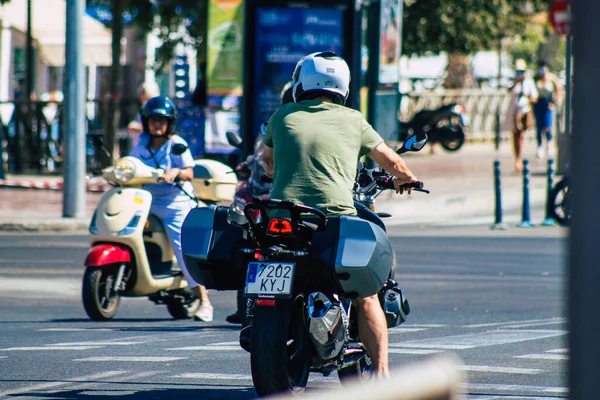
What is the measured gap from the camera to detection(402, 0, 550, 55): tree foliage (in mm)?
29578

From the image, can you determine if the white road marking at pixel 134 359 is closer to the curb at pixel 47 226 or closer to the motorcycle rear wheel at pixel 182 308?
the motorcycle rear wheel at pixel 182 308

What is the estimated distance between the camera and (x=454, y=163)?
1057 inches

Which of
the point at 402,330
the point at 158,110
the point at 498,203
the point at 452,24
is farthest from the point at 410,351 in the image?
the point at 452,24

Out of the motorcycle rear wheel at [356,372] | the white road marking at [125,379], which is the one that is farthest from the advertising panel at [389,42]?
the motorcycle rear wheel at [356,372]

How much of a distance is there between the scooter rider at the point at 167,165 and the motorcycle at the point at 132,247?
9 centimetres

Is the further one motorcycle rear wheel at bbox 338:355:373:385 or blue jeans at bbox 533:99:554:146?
blue jeans at bbox 533:99:554:146

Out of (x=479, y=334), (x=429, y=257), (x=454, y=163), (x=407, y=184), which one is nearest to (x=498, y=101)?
(x=454, y=163)

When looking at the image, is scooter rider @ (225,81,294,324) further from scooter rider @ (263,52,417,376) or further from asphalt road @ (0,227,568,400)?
scooter rider @ (263,52,417,376)

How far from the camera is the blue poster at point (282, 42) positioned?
20000mm

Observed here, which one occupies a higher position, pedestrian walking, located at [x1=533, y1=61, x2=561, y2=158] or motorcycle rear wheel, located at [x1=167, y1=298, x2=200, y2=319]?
pedestrian walking, located at [x1=533, y1=61, x2=561, y2=158]

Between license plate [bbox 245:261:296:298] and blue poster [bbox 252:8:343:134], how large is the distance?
14.0 m

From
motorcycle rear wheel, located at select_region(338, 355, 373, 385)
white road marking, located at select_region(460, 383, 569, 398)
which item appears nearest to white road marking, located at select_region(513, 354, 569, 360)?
white road marking, located at select_region(460, 383, 569, 398)

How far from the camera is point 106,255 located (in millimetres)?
9492

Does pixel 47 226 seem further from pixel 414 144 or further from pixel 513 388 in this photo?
pixel 513 388
